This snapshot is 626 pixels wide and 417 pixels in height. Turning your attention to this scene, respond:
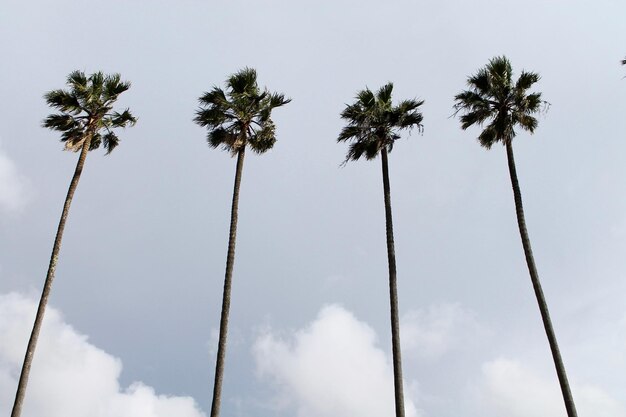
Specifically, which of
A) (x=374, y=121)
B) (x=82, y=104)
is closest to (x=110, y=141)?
(x=82, y=104)

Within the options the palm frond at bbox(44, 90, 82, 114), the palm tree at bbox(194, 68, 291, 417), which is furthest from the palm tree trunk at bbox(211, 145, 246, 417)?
the palm frond at bbox(44, 90, 82, 114)

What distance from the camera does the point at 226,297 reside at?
23.0 metres

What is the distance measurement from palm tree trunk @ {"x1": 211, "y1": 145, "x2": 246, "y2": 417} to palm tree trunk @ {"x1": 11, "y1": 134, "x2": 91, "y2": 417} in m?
7.54

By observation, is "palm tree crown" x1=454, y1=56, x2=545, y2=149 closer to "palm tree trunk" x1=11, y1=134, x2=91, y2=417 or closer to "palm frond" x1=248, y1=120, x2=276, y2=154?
"palm frond" x1=248, y1=120, x2=276, y2=154

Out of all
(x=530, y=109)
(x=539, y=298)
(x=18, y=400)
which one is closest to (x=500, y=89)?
(x=530, y=109)

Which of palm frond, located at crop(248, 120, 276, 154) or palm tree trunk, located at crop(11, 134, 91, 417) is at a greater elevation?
palm frond, located at crop(248, 120, 276, 154)

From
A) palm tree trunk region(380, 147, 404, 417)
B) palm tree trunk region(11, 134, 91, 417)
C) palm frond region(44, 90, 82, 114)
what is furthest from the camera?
palm frond region(44, 90, 82, 114)

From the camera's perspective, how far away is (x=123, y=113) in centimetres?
3011

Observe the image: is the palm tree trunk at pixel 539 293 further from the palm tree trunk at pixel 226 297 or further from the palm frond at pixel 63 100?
the palm frond at pixel 63 100

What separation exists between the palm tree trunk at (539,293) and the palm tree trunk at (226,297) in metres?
13.5

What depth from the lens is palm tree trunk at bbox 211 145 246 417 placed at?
810 inches

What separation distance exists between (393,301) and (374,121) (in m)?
10.3

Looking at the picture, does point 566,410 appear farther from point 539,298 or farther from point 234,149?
point 234,149

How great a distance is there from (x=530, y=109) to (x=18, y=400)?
88.8ft
